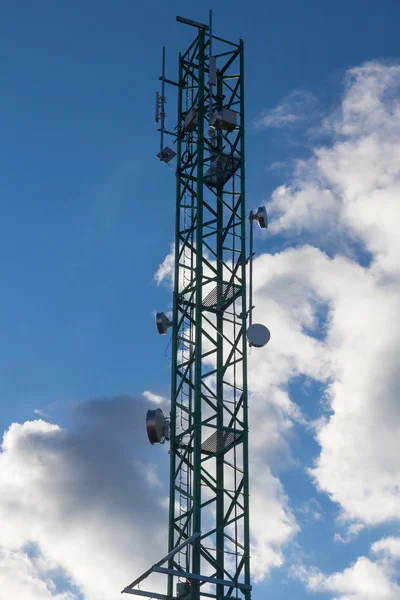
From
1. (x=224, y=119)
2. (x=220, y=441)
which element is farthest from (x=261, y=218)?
(x=220, y=441)

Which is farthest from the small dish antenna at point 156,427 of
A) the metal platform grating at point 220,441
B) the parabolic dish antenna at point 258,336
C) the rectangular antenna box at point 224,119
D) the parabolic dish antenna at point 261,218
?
the rectangular antenna box at point 224,119

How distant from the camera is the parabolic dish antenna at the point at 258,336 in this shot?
4134 centimetres

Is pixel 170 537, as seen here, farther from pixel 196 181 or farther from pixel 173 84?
pixel 173 84

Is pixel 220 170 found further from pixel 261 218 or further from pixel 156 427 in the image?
pixel 156 427

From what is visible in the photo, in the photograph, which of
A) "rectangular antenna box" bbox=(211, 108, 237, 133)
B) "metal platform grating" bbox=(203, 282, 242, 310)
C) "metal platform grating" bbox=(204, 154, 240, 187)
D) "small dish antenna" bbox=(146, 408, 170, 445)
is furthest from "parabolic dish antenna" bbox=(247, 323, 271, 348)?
"rectangular antenna box" bbox=(211, 108, 237, 133)

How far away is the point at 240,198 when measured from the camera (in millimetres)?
44594

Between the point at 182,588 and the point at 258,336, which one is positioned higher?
the point at 258,336

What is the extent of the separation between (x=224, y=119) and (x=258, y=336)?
29.4ft

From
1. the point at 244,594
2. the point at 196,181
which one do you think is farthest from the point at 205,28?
the point at 244,594

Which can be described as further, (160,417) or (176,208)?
(176,208)

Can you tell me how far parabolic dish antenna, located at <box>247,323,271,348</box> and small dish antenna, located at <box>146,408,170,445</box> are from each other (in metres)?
4.18

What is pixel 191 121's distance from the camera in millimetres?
45656

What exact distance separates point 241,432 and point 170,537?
4374 millimetres

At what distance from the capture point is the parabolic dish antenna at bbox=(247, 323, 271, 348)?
41344 mm
